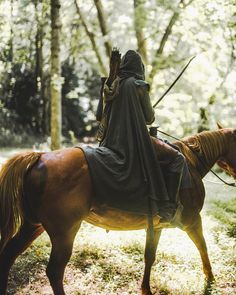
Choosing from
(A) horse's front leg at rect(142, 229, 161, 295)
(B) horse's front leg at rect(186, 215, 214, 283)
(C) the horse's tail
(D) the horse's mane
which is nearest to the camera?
(C) the horse's tail

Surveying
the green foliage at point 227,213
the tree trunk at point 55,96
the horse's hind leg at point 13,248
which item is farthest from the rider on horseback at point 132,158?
the tree trunk at point 55,96

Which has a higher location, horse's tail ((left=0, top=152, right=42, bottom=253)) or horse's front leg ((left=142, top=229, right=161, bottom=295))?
horse's tail ((left=0, top=152, right=42, bottom=253))

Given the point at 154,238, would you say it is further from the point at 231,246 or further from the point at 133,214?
the point at 231,246

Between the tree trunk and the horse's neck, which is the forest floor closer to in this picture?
the horse's neck

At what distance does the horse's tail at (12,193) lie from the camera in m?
4.07

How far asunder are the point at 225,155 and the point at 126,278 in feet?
7.31

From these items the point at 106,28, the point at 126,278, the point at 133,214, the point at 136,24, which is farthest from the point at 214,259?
the point at 106,28

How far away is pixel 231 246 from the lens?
263 inches

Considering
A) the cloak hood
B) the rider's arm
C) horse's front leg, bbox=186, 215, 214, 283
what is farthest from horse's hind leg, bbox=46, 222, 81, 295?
the cloak hood

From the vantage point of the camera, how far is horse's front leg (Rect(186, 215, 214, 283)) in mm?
5199

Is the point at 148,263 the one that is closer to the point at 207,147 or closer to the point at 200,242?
the point at 200,242

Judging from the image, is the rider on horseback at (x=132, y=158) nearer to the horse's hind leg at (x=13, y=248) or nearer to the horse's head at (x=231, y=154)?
the horse's hind leg at (x=13, y=248)

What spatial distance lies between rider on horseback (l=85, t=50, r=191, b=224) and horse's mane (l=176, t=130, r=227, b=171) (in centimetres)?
59

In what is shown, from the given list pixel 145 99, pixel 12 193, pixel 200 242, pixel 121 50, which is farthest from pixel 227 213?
pixel 121 50
